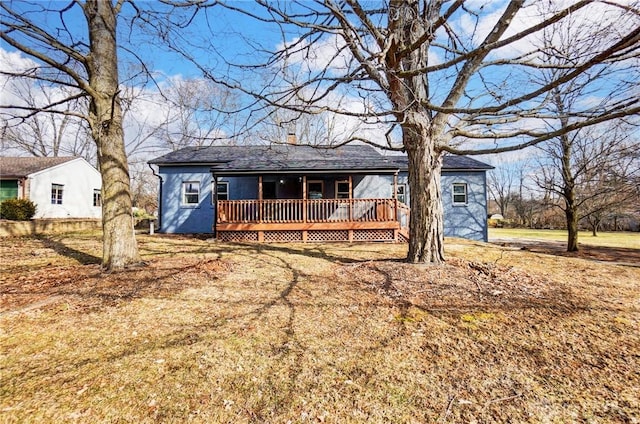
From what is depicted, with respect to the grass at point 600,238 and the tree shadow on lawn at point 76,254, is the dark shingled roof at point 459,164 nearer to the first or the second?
the grass at point 600,238

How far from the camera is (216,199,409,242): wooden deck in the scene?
11.6 m

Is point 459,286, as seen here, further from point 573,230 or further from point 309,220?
point 573,230

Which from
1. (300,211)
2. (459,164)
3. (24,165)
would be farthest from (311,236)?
(24,165)

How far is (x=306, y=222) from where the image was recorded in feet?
38.4

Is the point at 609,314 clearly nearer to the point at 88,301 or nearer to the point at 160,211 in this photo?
the point at 88,301

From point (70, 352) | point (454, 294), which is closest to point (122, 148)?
point (70, 352)

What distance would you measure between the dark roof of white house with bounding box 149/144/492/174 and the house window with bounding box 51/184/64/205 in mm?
11507

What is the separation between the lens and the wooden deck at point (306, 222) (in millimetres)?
11625

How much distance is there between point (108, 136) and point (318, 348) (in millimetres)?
5783

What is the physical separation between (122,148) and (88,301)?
3.23 metres

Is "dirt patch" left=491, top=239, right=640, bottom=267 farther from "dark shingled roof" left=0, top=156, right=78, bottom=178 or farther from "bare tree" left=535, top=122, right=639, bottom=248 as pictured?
"dark shingled roof" left=0, top=156, right=78, bottom=178

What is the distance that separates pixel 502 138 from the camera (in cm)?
504

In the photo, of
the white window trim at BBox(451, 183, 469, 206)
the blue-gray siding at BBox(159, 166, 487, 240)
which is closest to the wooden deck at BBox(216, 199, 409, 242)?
the blue-gray siding at BBox(159, 166, 487, 240)

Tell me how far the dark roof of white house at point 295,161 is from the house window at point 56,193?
11.5m
